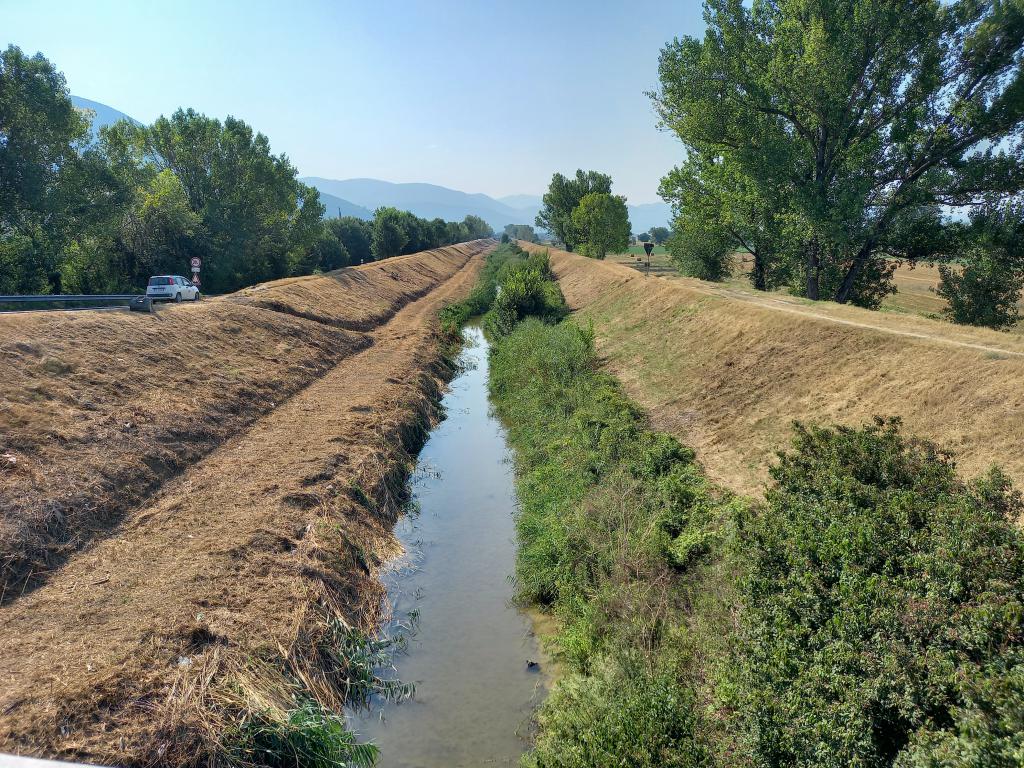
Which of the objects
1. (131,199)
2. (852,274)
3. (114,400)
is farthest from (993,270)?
(131,199)

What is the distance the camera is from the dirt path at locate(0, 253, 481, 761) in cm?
629

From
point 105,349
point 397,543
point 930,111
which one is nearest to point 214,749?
point 397,543

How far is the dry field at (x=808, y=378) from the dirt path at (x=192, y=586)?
846 centimetres

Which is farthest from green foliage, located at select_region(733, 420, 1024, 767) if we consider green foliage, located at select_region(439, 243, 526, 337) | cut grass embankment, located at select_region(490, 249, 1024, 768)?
green foliage, located at select_region(439, 243, 526, 337)

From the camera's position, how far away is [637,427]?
14.9 metres

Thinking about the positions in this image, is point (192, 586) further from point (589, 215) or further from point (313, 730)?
point (589, 215)

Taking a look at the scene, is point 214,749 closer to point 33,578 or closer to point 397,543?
point 33,578

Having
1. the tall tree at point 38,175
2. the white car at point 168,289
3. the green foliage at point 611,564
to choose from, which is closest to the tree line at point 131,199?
the tall tree at point 38,175

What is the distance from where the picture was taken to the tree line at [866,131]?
21.5 meters

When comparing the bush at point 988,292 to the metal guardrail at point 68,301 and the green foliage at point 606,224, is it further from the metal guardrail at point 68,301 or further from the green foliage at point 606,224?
the green foliage at point 606,224

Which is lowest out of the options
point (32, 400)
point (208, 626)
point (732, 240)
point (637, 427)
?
point (208, 626)

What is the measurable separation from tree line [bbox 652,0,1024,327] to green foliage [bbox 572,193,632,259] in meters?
38.5

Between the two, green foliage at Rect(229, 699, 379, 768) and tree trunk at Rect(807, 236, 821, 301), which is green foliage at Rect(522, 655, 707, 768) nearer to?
green foliage at Rect(229, 699, 379, 768)

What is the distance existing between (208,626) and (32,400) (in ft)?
30.3
